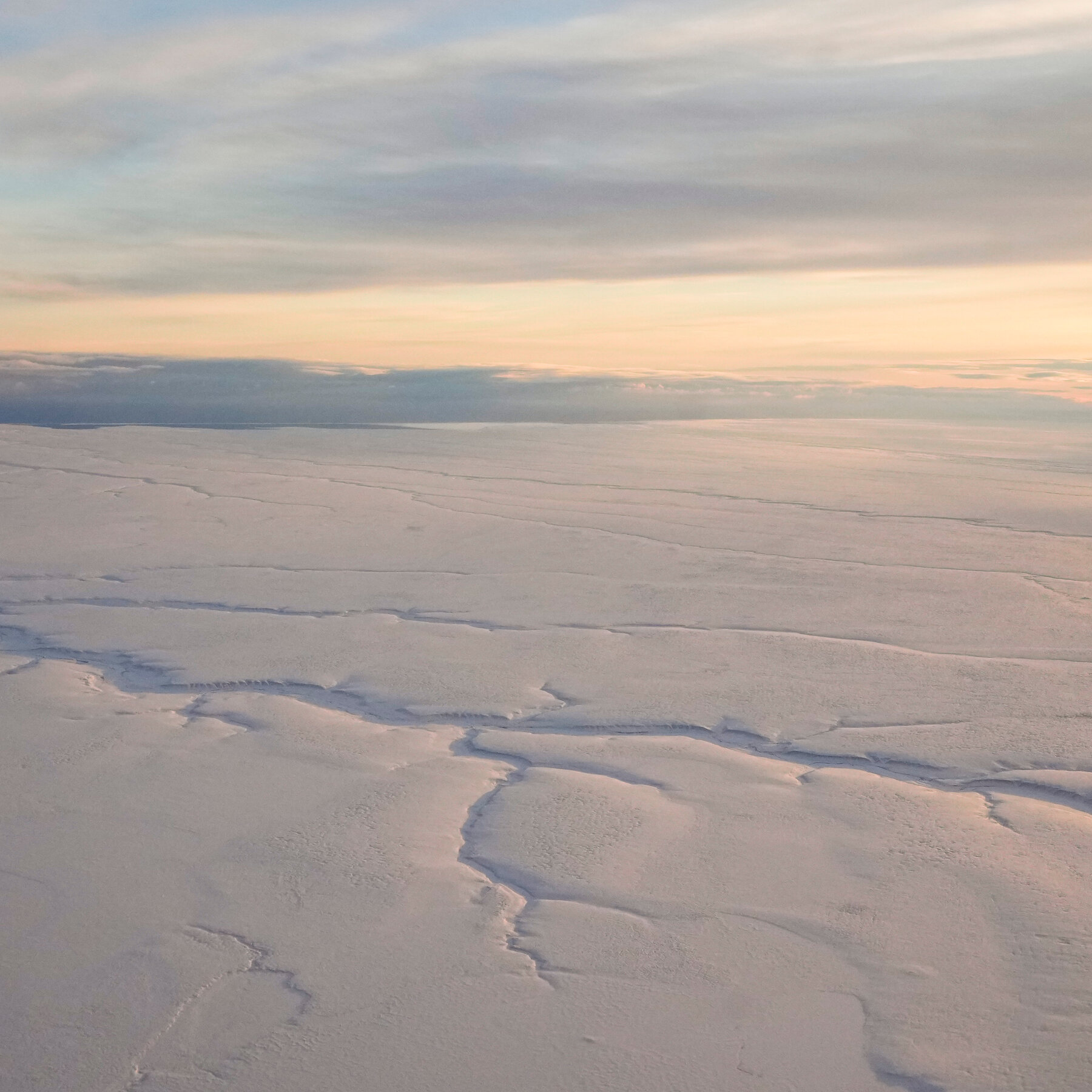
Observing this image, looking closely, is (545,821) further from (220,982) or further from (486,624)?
(486,624)

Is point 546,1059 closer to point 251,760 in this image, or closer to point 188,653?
point 251,760

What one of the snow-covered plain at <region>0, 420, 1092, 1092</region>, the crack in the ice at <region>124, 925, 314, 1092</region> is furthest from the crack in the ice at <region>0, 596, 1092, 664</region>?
the crack in the ice at <region>124, 925, 314, 1092</region>

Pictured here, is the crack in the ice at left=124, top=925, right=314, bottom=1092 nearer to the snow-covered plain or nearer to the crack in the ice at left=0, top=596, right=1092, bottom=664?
the snow-covered plain

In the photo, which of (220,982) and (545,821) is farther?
(545,821)

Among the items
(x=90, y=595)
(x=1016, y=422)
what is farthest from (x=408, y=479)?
(x=1016, y=422)

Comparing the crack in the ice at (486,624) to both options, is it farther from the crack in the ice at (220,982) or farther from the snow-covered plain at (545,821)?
the crack in the ice at (220,982)

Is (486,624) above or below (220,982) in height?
above

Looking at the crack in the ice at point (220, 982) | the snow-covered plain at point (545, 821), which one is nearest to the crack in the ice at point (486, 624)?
the snow-covered plain at point (545, 821)

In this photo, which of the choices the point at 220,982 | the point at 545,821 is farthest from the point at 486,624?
the point at 220,982

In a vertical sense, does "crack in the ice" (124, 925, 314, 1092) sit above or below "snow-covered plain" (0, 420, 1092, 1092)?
below
